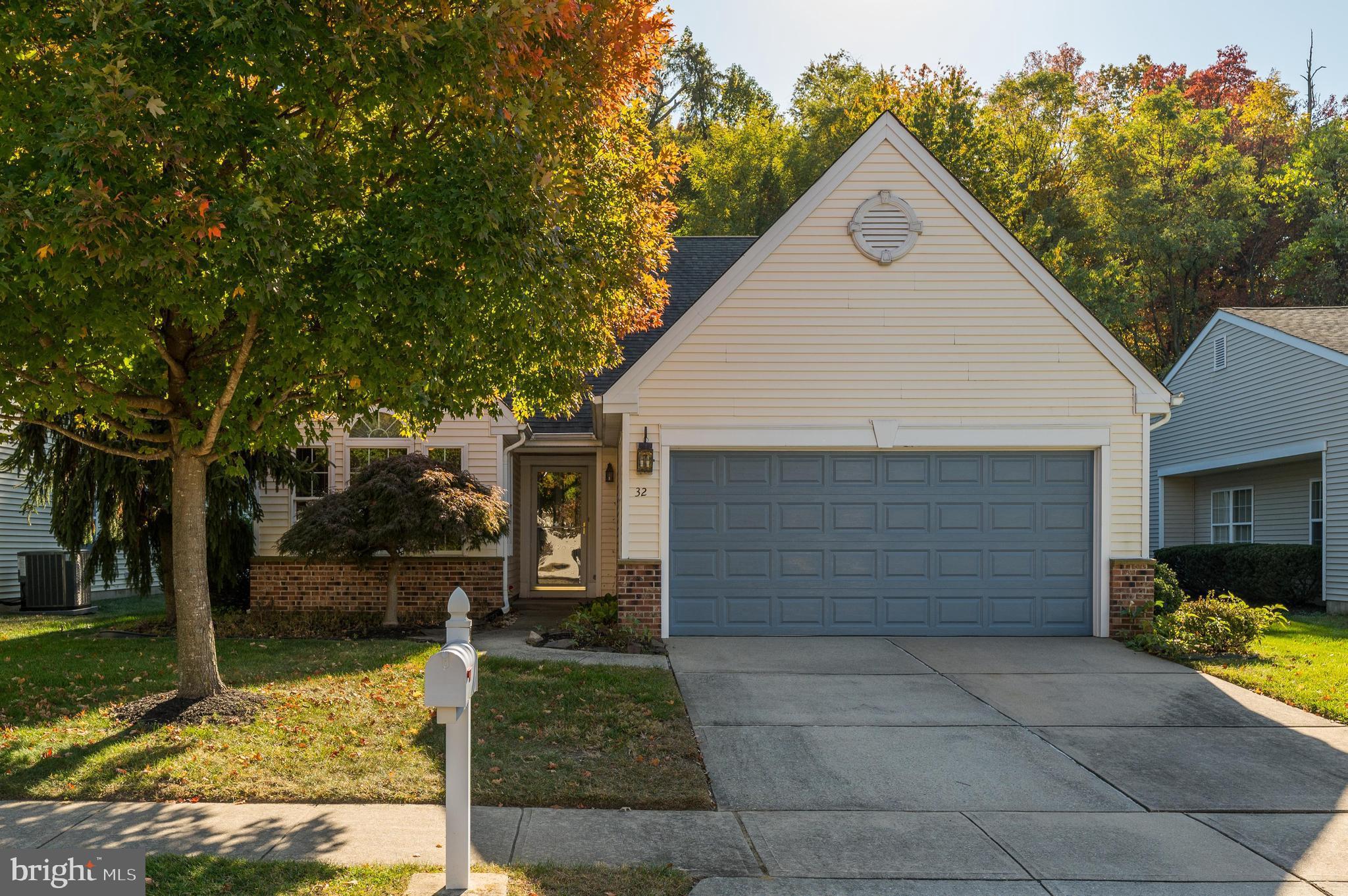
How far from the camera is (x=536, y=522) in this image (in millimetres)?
17797

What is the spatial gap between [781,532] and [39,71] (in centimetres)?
871

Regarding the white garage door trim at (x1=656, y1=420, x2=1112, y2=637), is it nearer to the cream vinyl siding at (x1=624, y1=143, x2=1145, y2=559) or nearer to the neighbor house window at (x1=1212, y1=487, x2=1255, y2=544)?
the cream vinyl siding at (x1=624, y1=143, x2=1145, y2=559)

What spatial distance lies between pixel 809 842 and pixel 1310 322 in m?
18.3

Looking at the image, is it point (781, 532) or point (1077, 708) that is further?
point (781, 532)

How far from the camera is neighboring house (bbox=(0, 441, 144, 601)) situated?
18.3 metres

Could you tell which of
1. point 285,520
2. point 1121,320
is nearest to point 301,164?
point 285,520

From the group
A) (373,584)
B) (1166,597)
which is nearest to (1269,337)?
(1166,597)

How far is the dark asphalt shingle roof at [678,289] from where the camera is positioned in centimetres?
1630

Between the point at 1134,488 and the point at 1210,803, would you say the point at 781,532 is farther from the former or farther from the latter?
the point at 1210,803

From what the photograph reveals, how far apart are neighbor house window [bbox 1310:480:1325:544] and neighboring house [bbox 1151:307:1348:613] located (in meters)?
0.02

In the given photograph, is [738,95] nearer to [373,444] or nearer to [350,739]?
[373,444]

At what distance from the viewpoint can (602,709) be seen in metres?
8.59

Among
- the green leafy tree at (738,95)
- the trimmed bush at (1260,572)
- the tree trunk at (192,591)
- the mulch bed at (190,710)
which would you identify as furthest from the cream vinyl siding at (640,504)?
the green leafy tree at (738,95)

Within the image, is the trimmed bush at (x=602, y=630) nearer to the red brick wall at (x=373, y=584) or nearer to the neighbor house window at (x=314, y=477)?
the red brick wall at (x=373, y=584)
